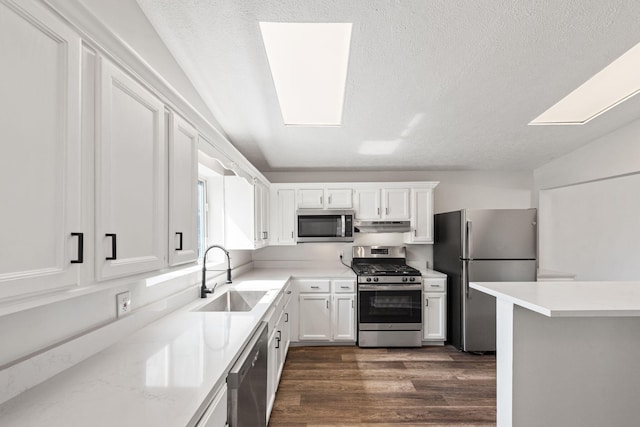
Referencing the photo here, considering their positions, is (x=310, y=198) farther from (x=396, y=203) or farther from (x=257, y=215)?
(x=396, y=203)

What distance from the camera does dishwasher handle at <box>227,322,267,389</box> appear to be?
1.24 metres

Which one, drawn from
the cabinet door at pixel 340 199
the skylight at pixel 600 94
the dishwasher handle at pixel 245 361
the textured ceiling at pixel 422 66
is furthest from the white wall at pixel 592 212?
the dishwasher handle at pixel 245 361

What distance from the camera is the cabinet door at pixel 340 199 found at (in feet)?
13.5

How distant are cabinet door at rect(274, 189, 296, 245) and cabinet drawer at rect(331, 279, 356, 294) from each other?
0.81m

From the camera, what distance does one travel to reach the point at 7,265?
27.5 inches

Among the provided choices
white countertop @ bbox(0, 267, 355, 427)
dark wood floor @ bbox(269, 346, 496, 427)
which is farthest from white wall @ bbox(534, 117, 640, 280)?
white countertop @ bbox(0, 267, 355, 427)

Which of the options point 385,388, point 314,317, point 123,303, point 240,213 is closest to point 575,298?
point 385,388

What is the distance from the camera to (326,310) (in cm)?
376

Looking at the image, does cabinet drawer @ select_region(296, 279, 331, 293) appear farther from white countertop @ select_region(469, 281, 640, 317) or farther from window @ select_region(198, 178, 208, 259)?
white countertop @ select_region(469, 281, 640, 317)

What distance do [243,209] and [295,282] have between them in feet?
3.88

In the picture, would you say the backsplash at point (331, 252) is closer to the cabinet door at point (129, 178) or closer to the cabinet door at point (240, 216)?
the cabinet door at point (240, 216)

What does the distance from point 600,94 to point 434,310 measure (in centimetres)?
280

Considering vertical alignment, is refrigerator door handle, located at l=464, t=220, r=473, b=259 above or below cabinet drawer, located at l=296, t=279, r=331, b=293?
above

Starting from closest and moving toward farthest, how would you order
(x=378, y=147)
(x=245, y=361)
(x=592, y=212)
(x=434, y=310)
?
(x=245, y=361)
(x=378, y=147)
(x=434, y=310)
(x=592, y=212)
